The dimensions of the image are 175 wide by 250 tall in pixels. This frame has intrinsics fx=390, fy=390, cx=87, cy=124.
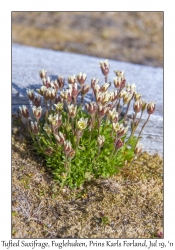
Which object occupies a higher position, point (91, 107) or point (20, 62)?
point (20, 62)

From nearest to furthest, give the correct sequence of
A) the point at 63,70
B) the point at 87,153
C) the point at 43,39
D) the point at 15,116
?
the point at 87,153, the point at 15,116, the point at 63,70, the point at 43,39

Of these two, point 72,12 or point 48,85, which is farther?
point 72,12

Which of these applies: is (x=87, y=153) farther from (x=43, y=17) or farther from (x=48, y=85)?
(x=43, y=17)

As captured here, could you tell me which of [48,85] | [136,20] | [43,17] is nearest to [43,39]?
[43,17]

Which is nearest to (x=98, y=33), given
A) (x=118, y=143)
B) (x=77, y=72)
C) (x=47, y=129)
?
(x=77, y=72)

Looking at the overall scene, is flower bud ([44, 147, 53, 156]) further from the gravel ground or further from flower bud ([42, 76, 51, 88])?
flower bud ([42, 76, 51, 88])

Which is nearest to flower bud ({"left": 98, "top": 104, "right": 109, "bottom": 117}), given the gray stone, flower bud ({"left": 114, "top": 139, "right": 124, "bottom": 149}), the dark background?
flower bud ({"left": 114, "top": 139, "right": 124, "bottom": 149})

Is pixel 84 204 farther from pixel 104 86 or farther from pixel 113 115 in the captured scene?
pixel 104 86
